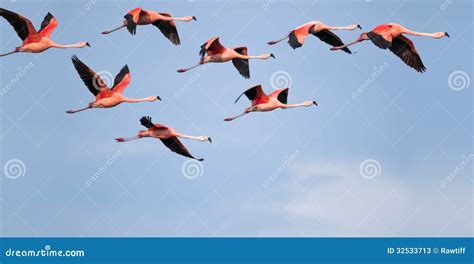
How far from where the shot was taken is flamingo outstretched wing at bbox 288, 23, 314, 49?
66.7 ft

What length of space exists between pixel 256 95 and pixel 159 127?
6.93 feet

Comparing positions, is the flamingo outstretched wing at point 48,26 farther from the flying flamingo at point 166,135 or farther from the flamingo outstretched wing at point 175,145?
the flamingo outstretched wing at point 175,145

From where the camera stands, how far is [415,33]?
22.4 meters

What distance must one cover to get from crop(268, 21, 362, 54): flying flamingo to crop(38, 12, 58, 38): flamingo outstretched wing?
179 inches

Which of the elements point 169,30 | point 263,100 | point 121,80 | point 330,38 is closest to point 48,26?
point 121,80

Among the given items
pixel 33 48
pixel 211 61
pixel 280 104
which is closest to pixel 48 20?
pixel 33 48

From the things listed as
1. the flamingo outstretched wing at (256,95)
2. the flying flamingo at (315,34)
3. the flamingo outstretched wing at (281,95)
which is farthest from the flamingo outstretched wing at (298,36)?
the flamingo outstretched wing at (281,95)

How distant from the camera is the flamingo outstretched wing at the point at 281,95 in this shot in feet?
71.9

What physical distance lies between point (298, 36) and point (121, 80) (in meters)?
3.73

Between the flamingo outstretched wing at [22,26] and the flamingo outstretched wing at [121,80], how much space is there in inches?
76.1

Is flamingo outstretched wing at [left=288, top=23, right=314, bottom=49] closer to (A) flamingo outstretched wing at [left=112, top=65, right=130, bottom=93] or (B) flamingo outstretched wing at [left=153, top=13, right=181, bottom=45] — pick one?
(B) flamingo outstretched wing at [left=153, top=13, right=181, bottom=45]

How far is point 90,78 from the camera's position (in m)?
20.6

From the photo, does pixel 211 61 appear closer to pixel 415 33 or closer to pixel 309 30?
pixel 309 30
